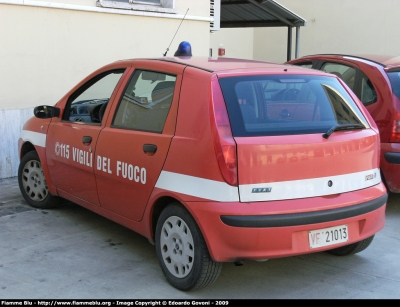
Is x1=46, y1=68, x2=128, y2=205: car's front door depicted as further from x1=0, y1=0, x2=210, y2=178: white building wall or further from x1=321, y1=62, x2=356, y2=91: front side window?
x1=321, y1=62, x2=356, y2=91: front side window

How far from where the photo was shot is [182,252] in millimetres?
3949

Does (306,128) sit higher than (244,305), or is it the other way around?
(306,128)

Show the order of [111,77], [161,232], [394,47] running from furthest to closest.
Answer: [394,47]
[111,77]
[161,232]

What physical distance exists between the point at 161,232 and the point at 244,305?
0.78 meters

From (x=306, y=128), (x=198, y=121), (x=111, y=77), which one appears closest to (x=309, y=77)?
(x=306, y=128)

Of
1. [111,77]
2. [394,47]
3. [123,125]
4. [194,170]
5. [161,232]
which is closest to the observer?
[194,170]

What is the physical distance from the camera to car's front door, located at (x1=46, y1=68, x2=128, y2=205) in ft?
16.4

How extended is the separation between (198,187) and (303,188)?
68 centimetres

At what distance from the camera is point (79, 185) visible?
17.0ft

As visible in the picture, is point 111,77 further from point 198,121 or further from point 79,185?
point 198,121

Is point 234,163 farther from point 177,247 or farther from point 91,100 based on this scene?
point 91,100

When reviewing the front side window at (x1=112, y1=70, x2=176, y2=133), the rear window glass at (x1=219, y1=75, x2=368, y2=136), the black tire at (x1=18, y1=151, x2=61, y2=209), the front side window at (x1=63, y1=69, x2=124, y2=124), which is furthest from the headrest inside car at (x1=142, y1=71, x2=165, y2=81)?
the black tire at (x1=18, y1=151, x2=61, y2=209)

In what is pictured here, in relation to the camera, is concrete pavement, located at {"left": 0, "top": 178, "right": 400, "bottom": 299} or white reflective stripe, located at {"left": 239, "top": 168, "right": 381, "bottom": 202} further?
concrete pavement, located at {"left": 0, "top": 178, "right": 400, "bottom": 299}

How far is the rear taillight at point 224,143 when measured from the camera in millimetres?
3619
